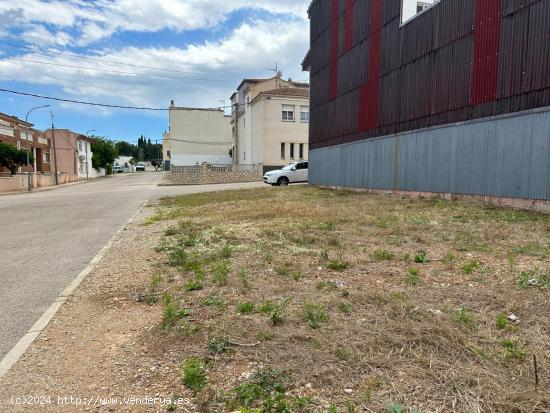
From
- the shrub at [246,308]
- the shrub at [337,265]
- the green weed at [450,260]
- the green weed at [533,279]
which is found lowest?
the shrub at [246,308]

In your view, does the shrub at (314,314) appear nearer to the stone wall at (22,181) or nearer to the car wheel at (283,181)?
the car wheel at (283,181)

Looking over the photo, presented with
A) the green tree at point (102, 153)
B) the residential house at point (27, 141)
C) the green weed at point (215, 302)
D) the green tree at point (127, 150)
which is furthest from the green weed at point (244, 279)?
the green tree at point (127, 150)

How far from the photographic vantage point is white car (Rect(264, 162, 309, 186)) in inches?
1184

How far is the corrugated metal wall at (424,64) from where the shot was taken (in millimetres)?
10945

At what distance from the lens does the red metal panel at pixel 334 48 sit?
22812 mm

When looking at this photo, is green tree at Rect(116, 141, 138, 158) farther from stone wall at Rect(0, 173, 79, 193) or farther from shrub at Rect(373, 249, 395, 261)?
shrub at Rect(373, 249, 395, 261)

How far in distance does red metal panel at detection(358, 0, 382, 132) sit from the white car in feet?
35.6

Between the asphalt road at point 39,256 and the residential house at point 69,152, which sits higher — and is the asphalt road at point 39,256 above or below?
below

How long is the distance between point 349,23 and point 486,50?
1069 centimetres

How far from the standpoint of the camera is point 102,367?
10.9ft

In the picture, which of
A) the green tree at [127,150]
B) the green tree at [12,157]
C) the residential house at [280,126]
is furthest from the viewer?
the green tree at [127,150]

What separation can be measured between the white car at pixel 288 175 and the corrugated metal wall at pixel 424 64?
510 cm

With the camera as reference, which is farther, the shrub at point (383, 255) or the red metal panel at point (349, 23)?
the red metal panel at point (349, 23)

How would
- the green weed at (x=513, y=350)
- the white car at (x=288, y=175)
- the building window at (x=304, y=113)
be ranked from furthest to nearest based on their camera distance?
1. the building window at (x=304, y=113)
2. the white car at (x=288, y=175)
3. the green weed at (x=513, y=350)
